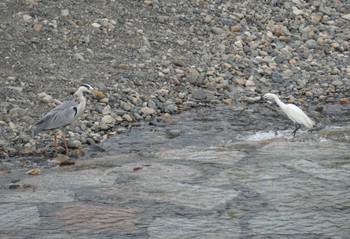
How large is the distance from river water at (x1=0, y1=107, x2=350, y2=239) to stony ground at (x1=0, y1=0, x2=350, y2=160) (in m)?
0.82

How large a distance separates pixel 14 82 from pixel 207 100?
289 cm

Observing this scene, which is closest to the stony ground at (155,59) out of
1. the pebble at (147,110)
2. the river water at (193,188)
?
the pebble at (147,110)

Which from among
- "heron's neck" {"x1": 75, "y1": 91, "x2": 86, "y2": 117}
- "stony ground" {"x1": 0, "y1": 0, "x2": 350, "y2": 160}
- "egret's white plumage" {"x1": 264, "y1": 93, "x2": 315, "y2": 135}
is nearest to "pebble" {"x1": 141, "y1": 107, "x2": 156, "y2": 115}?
"stony ground" {"x1": 0, "y1": 0, "x2": 350, "y2": 160}

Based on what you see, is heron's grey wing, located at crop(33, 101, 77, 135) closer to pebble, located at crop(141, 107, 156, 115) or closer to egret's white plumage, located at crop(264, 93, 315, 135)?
pebble, located at crop(141, 107, 156, 115)

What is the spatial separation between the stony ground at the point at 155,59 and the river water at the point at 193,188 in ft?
2.68

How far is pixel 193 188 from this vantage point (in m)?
8.22

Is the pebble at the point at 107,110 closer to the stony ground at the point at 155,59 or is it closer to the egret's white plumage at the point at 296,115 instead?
the stony ground at the point at 155,59

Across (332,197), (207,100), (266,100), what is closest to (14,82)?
(207,100)

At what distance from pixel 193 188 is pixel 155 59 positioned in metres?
5.13

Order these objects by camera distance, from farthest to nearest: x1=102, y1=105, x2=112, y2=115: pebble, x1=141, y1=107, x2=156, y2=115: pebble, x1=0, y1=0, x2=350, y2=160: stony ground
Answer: x1=141, y1=107, x2=156, y2=115: pebble
x1=0, y1=0, x2=350, y2=160: stony ground
x1=102, y1=105, x2=112, y2=115: pebble

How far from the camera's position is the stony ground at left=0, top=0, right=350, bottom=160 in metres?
11.5

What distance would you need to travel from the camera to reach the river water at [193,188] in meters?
7.07

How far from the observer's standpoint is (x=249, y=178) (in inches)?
335

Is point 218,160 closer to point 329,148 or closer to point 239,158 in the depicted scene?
point 239,158
